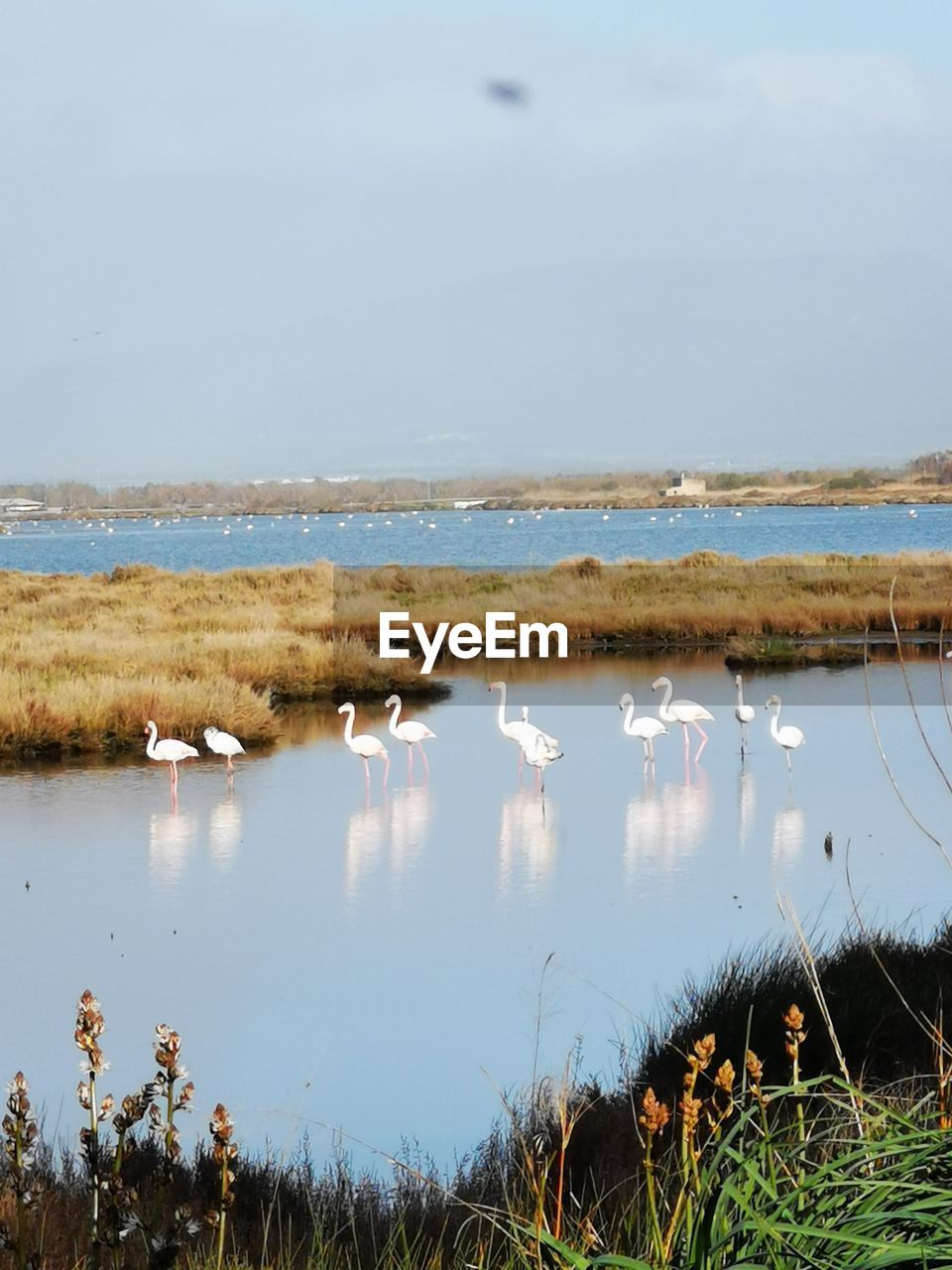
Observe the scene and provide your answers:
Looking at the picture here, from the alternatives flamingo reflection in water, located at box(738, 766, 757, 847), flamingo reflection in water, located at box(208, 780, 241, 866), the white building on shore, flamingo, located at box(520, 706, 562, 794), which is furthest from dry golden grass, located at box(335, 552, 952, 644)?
the white building on shore

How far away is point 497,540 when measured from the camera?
75.0 meters

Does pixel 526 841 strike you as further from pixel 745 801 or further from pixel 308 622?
pixel 308 622

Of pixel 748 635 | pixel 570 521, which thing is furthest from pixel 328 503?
pixel 748 635

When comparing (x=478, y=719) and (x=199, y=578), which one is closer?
(x=478, y=719)

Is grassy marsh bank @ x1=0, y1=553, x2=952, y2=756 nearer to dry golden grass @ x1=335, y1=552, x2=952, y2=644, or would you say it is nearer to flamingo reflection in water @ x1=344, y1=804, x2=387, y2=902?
dry golden grass @ x1=335, y1=552, x2=952, y2=644

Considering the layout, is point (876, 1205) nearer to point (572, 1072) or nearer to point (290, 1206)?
Result: point (290, 1206)

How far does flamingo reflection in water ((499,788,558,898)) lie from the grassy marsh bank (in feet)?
7.53

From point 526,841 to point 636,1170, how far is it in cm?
586

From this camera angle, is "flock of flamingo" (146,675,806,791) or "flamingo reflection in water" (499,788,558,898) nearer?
"flamingo reflection in water" (499,788,558,898)

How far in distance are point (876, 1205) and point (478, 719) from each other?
14091 millimetres

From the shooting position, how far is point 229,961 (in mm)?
7023

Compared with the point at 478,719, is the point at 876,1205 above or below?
above

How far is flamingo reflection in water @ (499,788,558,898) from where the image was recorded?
338 inches

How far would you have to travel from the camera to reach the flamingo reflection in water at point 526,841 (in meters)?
8.59
